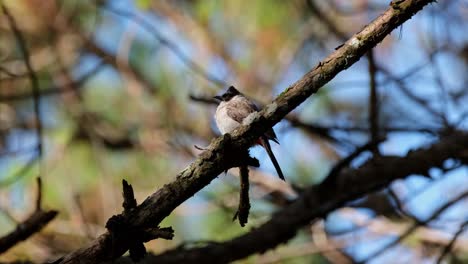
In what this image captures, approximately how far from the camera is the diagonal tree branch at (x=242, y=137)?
275cm

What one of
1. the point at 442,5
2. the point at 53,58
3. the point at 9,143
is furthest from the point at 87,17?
the point at 442,5

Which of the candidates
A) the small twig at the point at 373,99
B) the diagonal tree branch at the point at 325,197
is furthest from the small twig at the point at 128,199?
the small twig at the point at 373,99

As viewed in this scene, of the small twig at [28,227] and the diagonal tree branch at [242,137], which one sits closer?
the diagonal tree branch at [242,137]

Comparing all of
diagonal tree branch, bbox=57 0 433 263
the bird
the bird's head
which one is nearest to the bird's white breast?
the bird

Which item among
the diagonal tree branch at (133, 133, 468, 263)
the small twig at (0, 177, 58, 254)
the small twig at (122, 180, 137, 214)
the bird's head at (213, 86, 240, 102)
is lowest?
the small twig at (122, 180, 137, 214)

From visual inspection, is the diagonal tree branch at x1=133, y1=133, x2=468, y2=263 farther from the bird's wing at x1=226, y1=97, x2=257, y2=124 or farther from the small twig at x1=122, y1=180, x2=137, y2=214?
Answer: the small twig at x1=122, y1=180, x2=137, y2=214

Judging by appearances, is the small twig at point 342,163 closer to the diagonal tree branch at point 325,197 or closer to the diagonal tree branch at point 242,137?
the diagonal tree branch at point 325,197

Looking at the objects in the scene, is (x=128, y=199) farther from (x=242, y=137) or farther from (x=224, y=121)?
(x=224, y=121)

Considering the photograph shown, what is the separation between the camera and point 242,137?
285 cm

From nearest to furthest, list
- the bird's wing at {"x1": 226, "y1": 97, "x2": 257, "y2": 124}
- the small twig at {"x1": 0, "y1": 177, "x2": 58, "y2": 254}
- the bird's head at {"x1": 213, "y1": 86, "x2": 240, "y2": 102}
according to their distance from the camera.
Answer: the small twig at {"x1": 0, "y1": 177, "x2": 58, "y2": 254}, the bird's wing at {"x1": 226, "y1": 97, "x2": 257, "y2": 124}, the bird's head at {"x1": 213, "y1": 86, "x2": 240, "y2": 102}

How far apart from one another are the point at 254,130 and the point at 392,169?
7.14 feet

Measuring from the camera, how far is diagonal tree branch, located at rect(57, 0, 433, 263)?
108 inches

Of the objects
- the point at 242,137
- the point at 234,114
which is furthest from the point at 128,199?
the point at 234,114

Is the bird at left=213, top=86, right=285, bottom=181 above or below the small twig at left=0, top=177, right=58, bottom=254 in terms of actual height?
above
